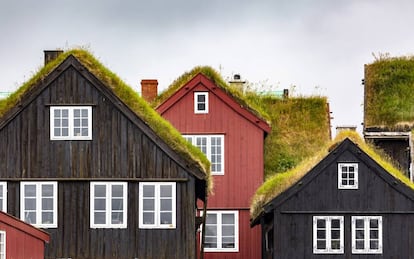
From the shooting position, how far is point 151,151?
60.3 m

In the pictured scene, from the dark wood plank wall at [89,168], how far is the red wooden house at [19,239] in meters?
4.55

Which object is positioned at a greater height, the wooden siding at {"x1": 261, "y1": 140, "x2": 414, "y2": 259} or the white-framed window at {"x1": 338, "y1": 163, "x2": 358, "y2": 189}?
the white-framed window at {"x1": 338, "y1": 163, "x2": 358, "y2": 189}

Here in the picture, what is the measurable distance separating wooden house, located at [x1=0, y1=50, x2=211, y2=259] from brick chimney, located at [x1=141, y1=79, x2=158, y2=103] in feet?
47.8

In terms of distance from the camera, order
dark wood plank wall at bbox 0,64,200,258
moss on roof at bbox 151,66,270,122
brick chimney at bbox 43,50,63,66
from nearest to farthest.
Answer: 1. dark wood plank wall at bbox 0,64,200,258
2. brick chimney at bbox 43,50,63,66
3. moss on roof at bbox 151,66,270,122

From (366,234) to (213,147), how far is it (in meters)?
10.5

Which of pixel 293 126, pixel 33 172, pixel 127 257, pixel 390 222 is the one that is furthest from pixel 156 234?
pixel 293 126

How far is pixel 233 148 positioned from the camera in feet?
234

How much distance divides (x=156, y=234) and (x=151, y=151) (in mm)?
3134

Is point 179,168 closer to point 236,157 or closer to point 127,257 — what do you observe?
point 127,257

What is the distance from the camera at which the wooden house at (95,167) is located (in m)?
60.0

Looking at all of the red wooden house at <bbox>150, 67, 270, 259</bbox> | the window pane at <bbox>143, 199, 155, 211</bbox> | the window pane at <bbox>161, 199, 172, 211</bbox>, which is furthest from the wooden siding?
the red wooden house at <bbox>150, 67, 270, 259</bbox>

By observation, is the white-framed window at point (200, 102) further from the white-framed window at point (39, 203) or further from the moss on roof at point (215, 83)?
the white-framed window at point (39, 203)

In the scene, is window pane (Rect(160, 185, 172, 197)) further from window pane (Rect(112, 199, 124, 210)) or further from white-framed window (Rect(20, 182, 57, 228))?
white-framed window (Rect(20, 182, 57, 228))

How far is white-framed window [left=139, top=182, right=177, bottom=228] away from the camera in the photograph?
60.0m
